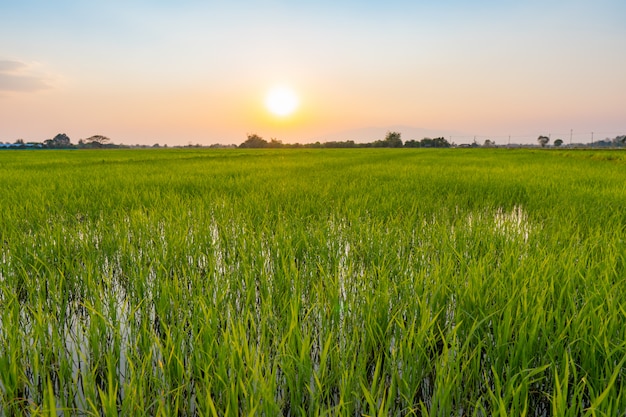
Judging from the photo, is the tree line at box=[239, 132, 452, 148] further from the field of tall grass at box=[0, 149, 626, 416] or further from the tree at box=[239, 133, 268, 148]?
the field of tall grass at box=[0, 149, 626, 416]

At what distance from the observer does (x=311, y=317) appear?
77.9 inches

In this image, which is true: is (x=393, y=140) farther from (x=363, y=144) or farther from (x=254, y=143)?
(x=254, y=143)

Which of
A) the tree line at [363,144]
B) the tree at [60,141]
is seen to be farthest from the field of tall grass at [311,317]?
the tree at [60,141]

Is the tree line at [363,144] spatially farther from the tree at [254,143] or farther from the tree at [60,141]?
the tree at [60,141]

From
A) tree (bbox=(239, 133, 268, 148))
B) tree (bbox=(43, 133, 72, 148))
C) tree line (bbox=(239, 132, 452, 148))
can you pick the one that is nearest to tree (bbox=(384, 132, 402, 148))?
tree line (bbox=(239, 132, 452, 148))

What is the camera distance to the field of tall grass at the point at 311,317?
4.38 feet

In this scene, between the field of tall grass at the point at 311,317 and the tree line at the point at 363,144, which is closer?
the field of tall grass at the point at 311,317

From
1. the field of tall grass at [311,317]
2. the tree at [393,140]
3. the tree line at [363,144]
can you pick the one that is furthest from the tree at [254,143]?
the field of tall grass at [311,317]

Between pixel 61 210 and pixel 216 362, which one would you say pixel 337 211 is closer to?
pixel 216 362

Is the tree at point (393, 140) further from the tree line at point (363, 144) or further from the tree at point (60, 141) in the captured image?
the tree at point (60, 141)

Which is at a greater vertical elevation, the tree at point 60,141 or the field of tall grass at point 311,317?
the tree at point 60,141

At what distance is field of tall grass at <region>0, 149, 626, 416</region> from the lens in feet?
4.38

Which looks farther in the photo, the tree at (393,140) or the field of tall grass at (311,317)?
the tree at (393,140)

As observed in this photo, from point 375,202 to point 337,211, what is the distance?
92cm
